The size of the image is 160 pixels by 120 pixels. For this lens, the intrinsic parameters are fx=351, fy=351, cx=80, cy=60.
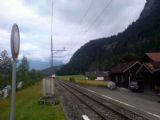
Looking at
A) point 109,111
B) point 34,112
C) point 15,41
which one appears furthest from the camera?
point 109,111

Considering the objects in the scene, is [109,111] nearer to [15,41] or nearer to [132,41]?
[15,41]

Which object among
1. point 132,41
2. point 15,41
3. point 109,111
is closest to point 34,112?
point 109,111

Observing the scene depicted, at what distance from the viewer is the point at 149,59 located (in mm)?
54094

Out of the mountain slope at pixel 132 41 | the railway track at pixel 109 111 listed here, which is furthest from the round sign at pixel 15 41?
the mountain slope at pixel 132 41

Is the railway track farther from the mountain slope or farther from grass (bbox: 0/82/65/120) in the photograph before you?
the mountain slope

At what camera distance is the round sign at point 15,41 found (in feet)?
16.2

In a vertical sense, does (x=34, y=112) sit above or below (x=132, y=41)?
below

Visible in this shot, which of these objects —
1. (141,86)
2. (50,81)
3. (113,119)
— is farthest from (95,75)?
(113,119)

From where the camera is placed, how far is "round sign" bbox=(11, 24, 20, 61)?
4941mm

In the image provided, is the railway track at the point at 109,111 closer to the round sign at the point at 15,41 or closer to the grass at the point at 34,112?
the grass at the point at 34,112

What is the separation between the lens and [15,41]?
5086 millimetres

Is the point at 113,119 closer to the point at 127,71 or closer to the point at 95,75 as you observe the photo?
the point at 127,71

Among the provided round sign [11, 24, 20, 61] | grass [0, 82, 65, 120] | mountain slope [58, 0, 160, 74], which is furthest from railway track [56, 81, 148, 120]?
mountain slope [58, 0, 160, 74]

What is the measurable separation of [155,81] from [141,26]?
13425 cm
